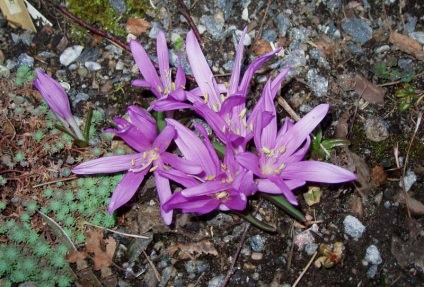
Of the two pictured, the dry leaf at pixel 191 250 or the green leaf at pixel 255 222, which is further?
the dry leaf at pixel 191 250

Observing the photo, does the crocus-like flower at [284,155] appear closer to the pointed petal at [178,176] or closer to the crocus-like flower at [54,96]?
the pointed petal at [178,176]

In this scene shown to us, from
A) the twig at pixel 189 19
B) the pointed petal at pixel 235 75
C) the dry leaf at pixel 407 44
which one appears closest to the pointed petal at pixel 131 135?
the pointed petal at pixel 235 75

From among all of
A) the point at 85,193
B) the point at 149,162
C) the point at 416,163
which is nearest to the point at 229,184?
the point at 149,162

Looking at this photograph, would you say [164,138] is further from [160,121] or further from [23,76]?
[23,76]

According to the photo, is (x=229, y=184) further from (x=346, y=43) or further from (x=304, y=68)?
(x=346, y=43)

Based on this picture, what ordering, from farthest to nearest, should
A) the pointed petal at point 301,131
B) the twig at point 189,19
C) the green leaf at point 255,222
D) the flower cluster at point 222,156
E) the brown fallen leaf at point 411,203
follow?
the twig at point 189,19 < the brown fallen leaf at point 411,203 < the green leaf at point 255,222 < the pointed petal at point 301,131 < the flower cluster at point 222,156

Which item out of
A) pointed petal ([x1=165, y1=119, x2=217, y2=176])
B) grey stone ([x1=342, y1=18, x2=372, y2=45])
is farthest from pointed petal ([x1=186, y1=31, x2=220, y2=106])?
grey stone ([x1=342, y1=18, x2=372, y2=45])
